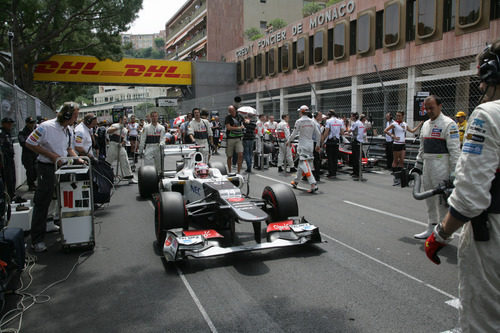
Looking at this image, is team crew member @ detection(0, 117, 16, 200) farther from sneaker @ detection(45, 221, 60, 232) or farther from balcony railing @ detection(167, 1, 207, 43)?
balcony railing @ detection(167, 1, 207, 43)

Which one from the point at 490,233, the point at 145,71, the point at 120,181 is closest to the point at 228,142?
the point at 120,181

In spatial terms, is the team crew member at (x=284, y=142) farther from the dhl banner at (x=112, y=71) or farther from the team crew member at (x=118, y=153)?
the dhl banner at (x=112, y=71)

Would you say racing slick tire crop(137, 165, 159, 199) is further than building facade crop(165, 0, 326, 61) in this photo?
No

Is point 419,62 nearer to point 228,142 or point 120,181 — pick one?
point 228,142

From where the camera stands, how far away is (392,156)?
13.2m

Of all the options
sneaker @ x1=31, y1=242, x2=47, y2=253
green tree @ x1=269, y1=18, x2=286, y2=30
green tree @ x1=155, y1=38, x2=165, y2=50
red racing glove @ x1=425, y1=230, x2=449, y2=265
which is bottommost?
sneaker @ x1=31, y1=242, x2=47, y2=253

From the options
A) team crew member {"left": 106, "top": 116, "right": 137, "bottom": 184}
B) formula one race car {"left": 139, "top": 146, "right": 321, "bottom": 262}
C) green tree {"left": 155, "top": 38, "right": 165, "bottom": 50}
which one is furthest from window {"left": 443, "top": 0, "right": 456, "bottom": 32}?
green tree {"left": 155, "top": 38, "right": 165, "bottom": 50}

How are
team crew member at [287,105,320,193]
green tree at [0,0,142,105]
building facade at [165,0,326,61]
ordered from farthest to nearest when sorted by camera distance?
building facade at [165,0,326,61], green tree at [0,0,142,105], team crew member at [287,105,320,193]

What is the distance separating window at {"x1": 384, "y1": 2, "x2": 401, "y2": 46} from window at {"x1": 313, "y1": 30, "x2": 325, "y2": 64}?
593 cm

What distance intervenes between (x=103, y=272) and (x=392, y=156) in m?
10.7

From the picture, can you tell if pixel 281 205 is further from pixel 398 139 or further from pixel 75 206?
pixel 398 139

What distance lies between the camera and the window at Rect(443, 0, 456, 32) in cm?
1933

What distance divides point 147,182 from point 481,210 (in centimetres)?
752

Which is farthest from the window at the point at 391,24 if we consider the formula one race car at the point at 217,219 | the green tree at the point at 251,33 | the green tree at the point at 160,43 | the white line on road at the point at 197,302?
the green tree at the point at 160,43
